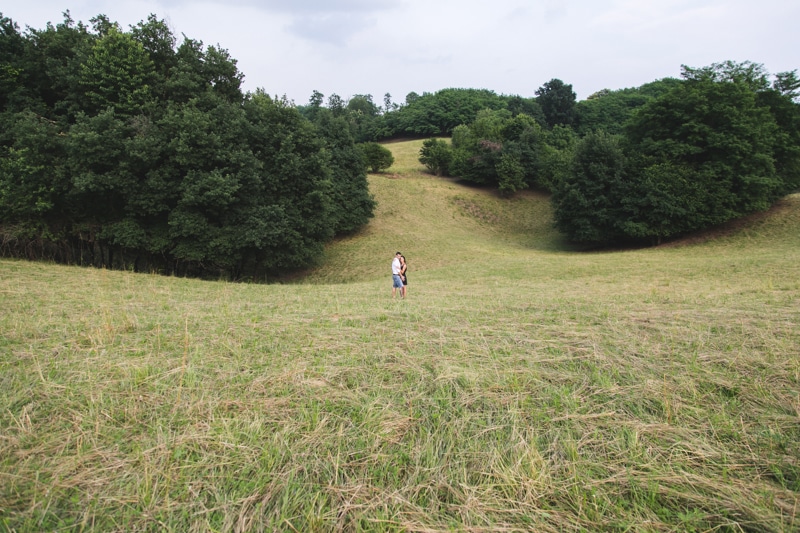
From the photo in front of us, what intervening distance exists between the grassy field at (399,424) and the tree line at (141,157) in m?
14.4

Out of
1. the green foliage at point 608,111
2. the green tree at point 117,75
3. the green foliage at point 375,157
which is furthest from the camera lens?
the green foliage at point 608,111

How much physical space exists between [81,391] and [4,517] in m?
1.43

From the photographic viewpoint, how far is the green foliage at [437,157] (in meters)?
48.9

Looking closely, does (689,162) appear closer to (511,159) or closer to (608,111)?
(511,159)

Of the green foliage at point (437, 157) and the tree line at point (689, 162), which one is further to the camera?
the green foliage at point (437, 157)

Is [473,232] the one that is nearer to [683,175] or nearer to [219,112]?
[683,175]

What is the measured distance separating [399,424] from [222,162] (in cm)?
1998

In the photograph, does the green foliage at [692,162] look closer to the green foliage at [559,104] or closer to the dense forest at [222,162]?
the dense forest at [222,162]

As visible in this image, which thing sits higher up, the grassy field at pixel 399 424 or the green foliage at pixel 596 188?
the green foliage at pixel 596 188

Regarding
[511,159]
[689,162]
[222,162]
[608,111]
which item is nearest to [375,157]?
[511,159]

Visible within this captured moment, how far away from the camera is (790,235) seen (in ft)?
81.6

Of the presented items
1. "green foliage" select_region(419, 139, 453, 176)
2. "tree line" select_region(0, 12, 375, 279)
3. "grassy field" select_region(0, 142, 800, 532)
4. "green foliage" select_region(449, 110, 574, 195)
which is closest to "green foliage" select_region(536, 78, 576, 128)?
"green foliage" select_region(449, 110, 574, 195)

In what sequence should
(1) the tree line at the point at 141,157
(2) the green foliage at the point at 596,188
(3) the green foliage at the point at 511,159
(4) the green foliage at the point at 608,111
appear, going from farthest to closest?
(4) the green foliage at the point at 608,111 → (3) the green foliage at the point at 511,159 → (2) the green foliage at the point at 596,188 → (1) the tree line at the point at 141,157

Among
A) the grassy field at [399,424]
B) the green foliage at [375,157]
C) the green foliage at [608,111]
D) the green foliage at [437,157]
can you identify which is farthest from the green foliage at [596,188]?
the green foliage at [608,111]
